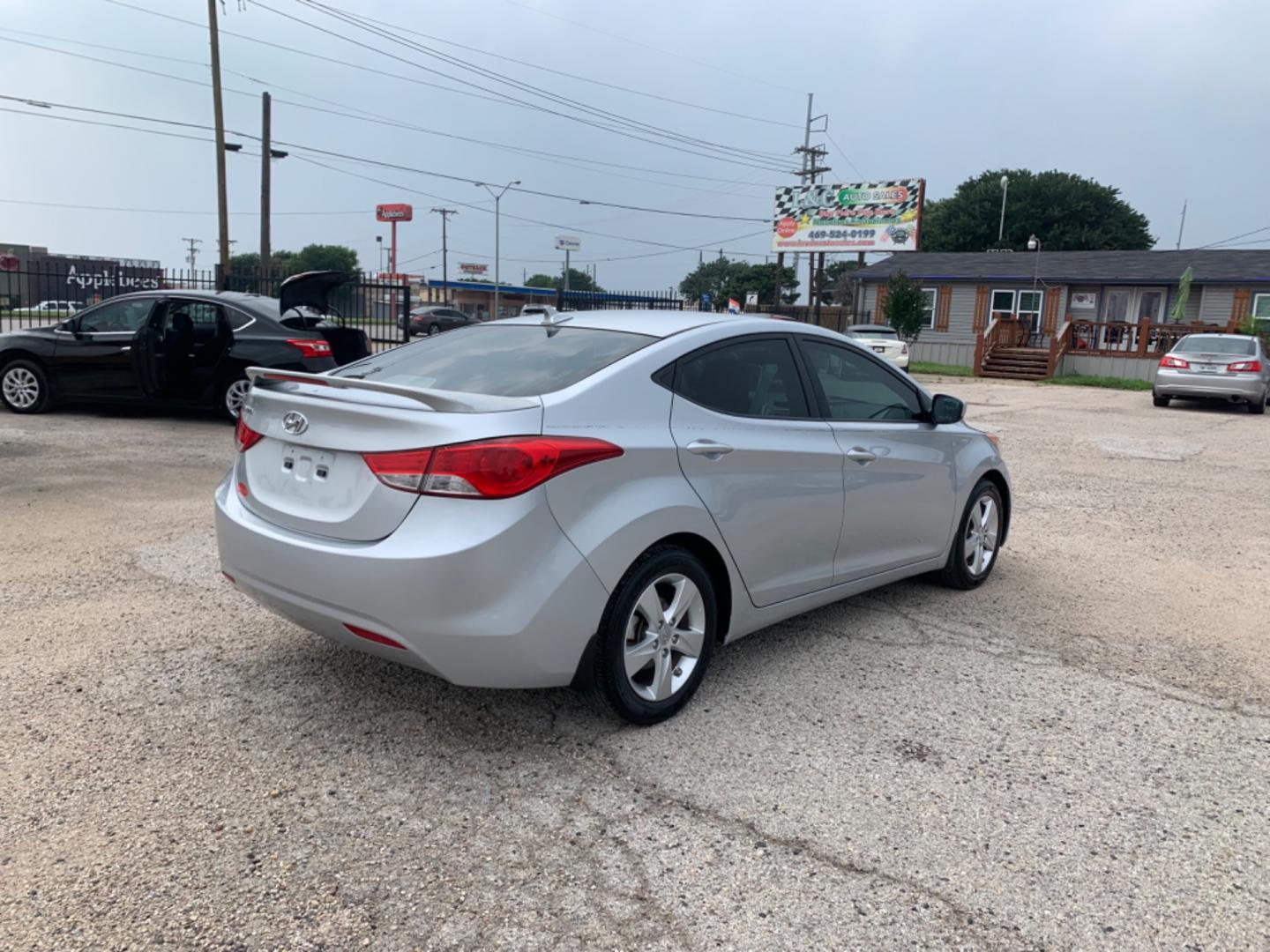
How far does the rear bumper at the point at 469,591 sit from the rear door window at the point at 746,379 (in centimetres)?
96

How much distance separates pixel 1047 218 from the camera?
199 ft

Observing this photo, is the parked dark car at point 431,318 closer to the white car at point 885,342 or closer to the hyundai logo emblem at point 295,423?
the white car at point 885,342

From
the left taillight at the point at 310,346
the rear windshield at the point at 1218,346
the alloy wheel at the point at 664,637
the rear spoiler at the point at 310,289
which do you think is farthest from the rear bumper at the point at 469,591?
the rear windshield at the point at 1218,346

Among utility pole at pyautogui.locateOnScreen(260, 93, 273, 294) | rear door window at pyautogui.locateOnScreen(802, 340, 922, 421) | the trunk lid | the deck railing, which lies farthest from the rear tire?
the deck railing

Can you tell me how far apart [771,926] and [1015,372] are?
2896 cm

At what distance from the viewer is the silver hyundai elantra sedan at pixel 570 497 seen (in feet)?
10.00

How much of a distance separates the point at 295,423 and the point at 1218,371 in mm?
18362

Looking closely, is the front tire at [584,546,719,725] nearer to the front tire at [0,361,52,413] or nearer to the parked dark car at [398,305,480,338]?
the front tire at [0,361,52,413]

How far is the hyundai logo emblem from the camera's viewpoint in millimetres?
3404

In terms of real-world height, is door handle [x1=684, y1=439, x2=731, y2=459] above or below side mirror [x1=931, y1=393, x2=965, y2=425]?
below

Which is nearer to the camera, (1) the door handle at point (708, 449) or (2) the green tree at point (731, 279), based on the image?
(1) the door handle at point (708, 449)

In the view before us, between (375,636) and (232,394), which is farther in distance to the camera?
(232,394)

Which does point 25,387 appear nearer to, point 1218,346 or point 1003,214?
point 1218,346

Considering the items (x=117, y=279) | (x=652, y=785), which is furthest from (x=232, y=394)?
(x=652, y=785)
